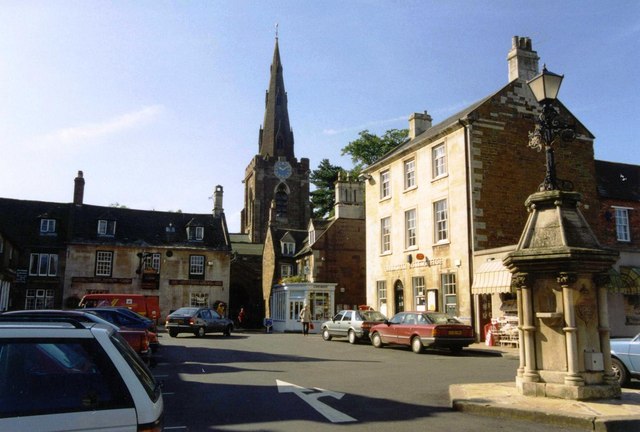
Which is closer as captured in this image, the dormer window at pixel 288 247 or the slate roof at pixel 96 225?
the slate roof at pixel 96 225

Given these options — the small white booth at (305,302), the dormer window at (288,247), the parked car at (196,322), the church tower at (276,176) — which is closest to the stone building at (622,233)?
the small white booth at (305,302)

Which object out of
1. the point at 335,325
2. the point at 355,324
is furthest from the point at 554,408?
the point at 335,325

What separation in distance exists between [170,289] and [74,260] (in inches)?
314

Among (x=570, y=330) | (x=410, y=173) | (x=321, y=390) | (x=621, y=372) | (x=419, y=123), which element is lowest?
(x=321, y=390)

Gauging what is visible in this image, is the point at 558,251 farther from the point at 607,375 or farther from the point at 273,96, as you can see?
the point at 273,96

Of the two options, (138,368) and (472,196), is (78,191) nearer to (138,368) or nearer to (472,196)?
(472,196)

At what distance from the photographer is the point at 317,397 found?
9664 mm

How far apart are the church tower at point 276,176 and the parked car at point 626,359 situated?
5811 centimetres

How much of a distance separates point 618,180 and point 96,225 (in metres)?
39.6

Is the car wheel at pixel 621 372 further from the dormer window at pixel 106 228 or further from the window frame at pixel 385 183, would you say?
the dormer window at pixel 106 228

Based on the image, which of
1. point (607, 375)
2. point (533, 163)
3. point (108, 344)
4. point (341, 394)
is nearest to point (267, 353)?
point (341, 394)

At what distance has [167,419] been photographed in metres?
7.99

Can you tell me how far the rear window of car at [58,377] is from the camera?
3.58 meters

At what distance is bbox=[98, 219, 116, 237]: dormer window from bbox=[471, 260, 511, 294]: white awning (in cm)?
3286
